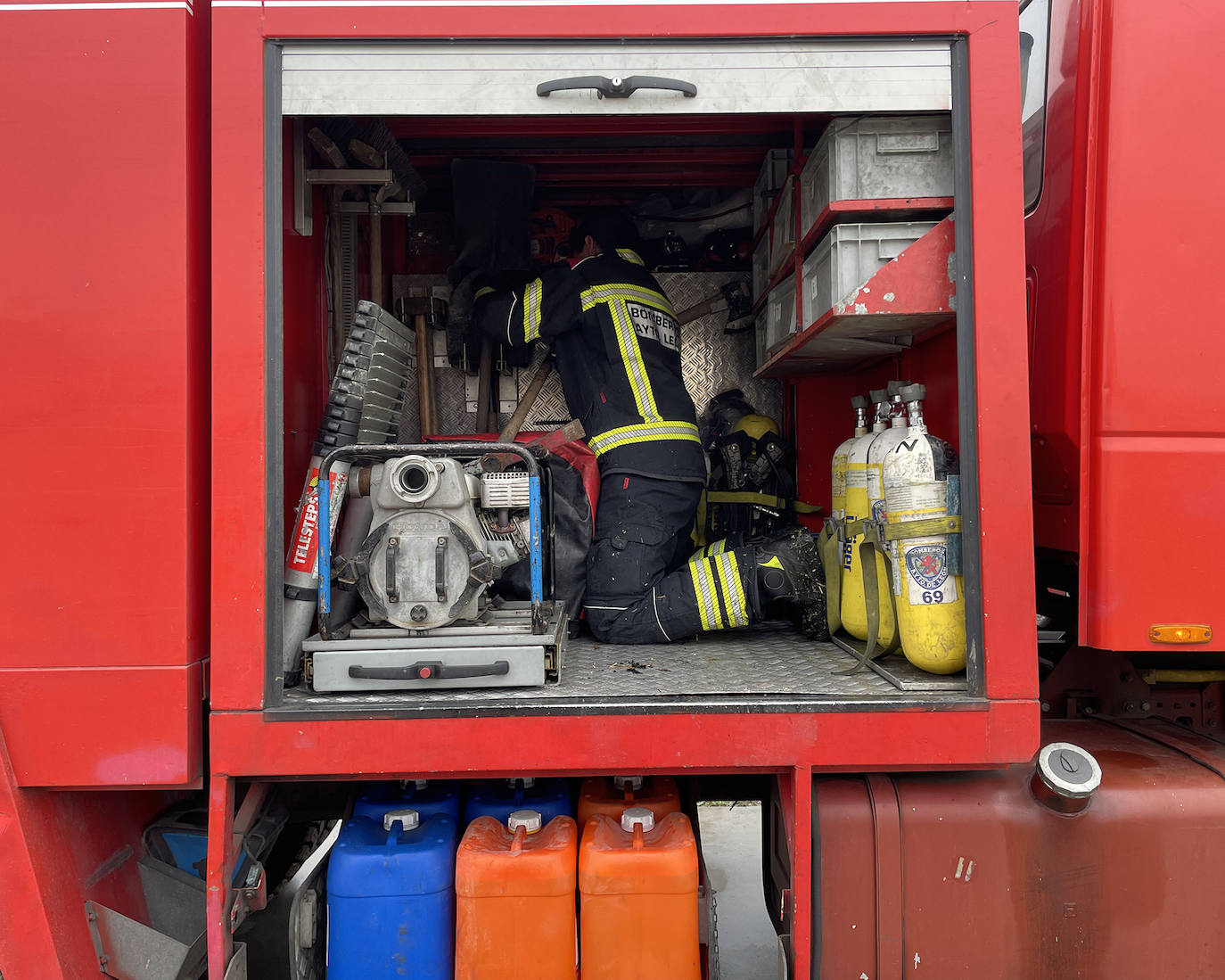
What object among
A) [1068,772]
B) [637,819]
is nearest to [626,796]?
[637,819]

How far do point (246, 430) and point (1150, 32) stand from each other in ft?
9.02

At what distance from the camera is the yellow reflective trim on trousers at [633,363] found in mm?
3223

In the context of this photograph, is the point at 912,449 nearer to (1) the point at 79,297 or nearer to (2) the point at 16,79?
(1) the point at 79,297

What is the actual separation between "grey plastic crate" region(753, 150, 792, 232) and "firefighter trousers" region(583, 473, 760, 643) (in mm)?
1404

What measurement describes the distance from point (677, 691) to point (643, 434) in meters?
1.29

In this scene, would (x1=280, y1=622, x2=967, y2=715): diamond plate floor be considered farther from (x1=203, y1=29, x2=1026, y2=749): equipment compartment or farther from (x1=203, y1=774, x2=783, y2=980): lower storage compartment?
(x1=203, y1=774, x2=783, y2=980): lower storage compartment

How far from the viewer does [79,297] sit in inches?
79.8

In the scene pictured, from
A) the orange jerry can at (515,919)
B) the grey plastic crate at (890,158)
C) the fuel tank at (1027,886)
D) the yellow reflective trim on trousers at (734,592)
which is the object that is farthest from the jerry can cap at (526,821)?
the grey plastic crate at (890,158)

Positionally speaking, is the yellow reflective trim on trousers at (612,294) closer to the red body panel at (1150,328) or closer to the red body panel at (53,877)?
the red body panel at (1150,328)

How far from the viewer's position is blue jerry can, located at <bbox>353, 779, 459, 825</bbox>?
238 cm

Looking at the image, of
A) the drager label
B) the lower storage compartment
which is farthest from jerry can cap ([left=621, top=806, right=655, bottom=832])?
the drager label

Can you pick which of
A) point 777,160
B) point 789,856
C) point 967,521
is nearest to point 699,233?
point 777,160

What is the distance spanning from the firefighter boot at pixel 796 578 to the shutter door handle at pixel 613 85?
169cm

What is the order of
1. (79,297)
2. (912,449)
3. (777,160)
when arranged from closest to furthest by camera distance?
1. (79,297)
2. (912,449)
3. (777,160)
